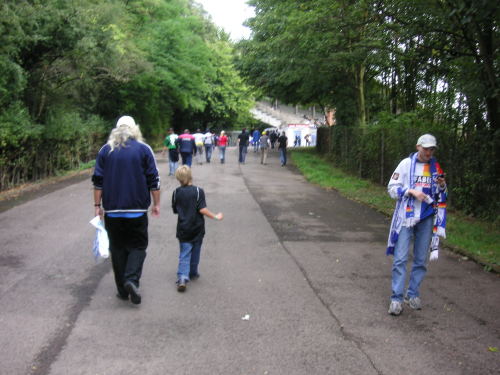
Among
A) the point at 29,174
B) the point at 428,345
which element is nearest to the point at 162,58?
the point at 29,174

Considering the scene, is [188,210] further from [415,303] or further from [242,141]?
[242,141]

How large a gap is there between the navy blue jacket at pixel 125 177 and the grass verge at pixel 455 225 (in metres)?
4.79

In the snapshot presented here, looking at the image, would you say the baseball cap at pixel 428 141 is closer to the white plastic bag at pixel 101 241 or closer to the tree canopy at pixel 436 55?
the tree canopy at pixel 436 55

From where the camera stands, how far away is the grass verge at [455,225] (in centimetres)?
784

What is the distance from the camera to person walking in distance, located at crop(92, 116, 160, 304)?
5.29 metres

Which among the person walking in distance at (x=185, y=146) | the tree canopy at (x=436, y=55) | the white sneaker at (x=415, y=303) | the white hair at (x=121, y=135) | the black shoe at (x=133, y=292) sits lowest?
the white sneaker at (x=415, y=303)

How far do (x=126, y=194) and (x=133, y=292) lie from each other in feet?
3.22

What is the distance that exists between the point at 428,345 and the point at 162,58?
97.5 feet

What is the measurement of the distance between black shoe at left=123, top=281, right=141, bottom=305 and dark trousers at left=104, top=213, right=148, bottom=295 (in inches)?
2.4

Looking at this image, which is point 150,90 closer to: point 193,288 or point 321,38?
point 321,38

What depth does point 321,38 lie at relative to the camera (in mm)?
13344

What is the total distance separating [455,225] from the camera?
10.1 metres

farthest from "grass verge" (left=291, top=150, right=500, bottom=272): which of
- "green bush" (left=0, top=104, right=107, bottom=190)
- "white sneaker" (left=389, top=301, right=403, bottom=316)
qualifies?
"green bush" (left=0, top=104, right=107, bottom=190)

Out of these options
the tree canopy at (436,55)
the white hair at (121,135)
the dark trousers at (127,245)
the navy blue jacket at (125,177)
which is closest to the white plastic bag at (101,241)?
the dark trousers at (127,245)
